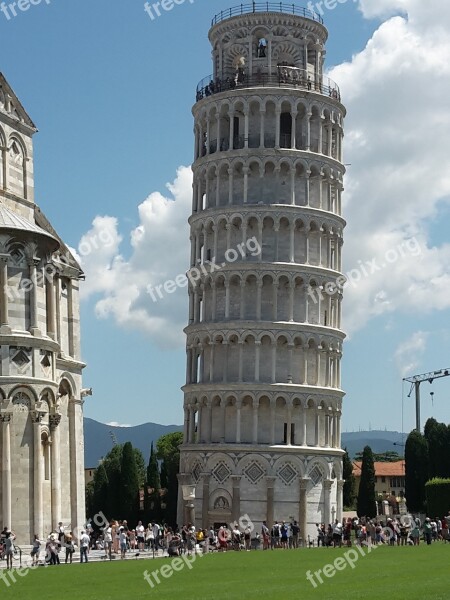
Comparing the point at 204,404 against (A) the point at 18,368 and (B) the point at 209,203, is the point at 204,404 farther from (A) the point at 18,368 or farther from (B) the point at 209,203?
(A) the point at 18,368

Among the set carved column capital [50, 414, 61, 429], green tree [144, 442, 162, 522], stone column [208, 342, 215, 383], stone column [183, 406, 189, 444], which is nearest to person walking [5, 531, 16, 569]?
carved column capital [50, 414, 61, 429]

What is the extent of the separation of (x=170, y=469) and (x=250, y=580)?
74.6 metres

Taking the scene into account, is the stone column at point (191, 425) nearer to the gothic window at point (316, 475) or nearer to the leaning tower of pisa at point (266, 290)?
the leaning tower of pisa at point (266, 290)

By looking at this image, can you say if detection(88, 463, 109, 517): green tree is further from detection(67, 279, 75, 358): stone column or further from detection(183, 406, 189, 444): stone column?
detection(67, 279, 75, 358): stone column

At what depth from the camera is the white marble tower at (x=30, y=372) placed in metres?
48.7

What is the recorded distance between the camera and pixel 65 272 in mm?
57781

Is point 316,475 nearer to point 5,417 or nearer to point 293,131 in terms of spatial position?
point 293,131

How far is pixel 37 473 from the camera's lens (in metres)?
49.0

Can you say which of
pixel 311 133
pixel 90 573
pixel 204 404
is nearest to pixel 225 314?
pixel 204 404

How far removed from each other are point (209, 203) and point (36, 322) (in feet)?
113

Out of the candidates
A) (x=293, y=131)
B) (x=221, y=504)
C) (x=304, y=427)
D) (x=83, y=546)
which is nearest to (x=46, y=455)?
(x=83, y=546)

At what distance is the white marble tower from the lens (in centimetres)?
4866

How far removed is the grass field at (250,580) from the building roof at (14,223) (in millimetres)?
14501

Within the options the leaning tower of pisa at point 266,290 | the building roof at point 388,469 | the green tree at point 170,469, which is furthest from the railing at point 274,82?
the building roof at point 388,469
